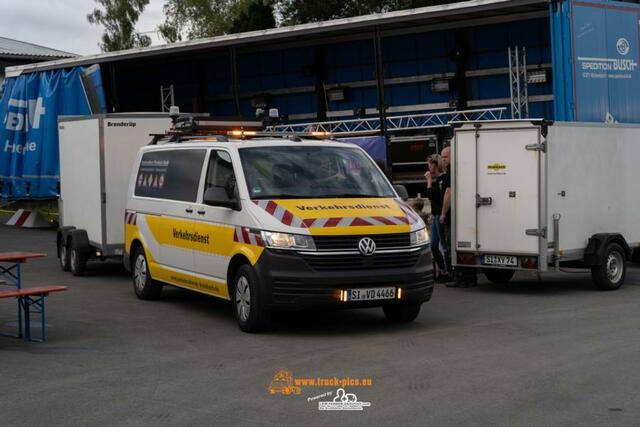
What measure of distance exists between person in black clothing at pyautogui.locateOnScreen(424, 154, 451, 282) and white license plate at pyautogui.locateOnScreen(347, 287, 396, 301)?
15.6 feet

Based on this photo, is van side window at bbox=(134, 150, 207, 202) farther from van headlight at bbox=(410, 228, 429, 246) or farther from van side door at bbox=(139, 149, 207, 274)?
van headlight at bbox=(410, 228, 429, 246)

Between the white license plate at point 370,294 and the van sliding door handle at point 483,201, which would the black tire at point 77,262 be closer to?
the van sliding door handle at point 483,201

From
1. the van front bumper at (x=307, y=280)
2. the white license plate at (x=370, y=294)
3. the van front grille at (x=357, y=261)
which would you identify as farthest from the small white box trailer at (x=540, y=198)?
the van front bumper at (x=307, y=280)

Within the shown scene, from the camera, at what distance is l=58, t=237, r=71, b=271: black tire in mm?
18062

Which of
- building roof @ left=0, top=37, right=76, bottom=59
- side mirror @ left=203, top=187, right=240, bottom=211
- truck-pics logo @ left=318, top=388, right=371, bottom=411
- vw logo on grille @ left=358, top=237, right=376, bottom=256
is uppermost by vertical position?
building roof @ left=0, top=37, right=76, bottom=59

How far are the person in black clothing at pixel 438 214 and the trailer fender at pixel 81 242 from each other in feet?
18.8

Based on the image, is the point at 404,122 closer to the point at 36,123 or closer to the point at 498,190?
the point at 36,123

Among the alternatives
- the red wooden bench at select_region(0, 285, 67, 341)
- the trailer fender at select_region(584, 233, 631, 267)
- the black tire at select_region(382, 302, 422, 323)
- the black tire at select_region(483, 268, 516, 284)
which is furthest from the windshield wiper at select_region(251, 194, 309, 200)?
the black tire at select_region(483, 268, 516, 284)

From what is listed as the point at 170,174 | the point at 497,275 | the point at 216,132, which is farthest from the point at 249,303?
the point at 497,275

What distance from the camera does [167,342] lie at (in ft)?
35.4

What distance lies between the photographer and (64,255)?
18.2 m

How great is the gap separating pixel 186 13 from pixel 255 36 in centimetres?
4732

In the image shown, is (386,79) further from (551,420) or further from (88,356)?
(551,420)

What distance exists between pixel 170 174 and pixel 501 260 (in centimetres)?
474
